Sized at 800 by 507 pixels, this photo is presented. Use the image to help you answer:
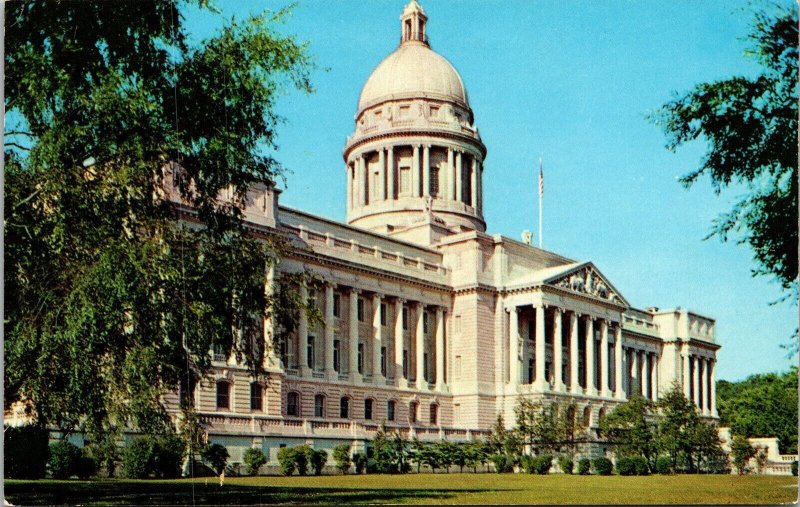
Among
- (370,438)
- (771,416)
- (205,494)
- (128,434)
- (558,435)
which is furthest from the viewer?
(771,416)

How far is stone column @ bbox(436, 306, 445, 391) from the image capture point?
251ft

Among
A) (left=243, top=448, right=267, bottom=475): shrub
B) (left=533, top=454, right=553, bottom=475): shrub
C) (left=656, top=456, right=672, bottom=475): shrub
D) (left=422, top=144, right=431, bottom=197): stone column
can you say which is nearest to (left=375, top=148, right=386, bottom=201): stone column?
(left=422, top=144, right=431, bottom=197): stone column

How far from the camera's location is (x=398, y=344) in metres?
73.7

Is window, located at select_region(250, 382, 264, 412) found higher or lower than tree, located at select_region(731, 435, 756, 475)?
higher

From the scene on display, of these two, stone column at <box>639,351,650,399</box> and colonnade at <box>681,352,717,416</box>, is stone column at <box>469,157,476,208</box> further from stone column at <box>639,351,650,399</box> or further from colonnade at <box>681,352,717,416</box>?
colonnade at <box>681,352,717,416</box>

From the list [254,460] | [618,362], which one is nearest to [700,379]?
[618,362]

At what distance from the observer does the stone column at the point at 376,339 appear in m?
71.7

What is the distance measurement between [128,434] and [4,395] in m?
16.0

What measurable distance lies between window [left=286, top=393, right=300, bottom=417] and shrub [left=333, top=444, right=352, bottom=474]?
1354 cm

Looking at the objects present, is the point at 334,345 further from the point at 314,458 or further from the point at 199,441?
the point at 199,441

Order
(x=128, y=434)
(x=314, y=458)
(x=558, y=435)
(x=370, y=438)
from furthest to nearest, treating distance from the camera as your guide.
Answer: (x=558, y=435)
(x=370, y=438)
(x=314, y=458)
(x=128, y=434)

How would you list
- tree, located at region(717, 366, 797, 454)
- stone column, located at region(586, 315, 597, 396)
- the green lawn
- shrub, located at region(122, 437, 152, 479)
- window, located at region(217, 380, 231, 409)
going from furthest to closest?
stone column, located at region(586, 315, 597, 396), tree, located at region(717, 366, 797, 454), window, located at region(217, 380, 231, 409), shrub, located at region(122, 437, 152, 479), the green lawn

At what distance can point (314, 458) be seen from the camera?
49.3m

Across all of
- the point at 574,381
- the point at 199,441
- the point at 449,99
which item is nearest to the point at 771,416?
the point at 574,381
